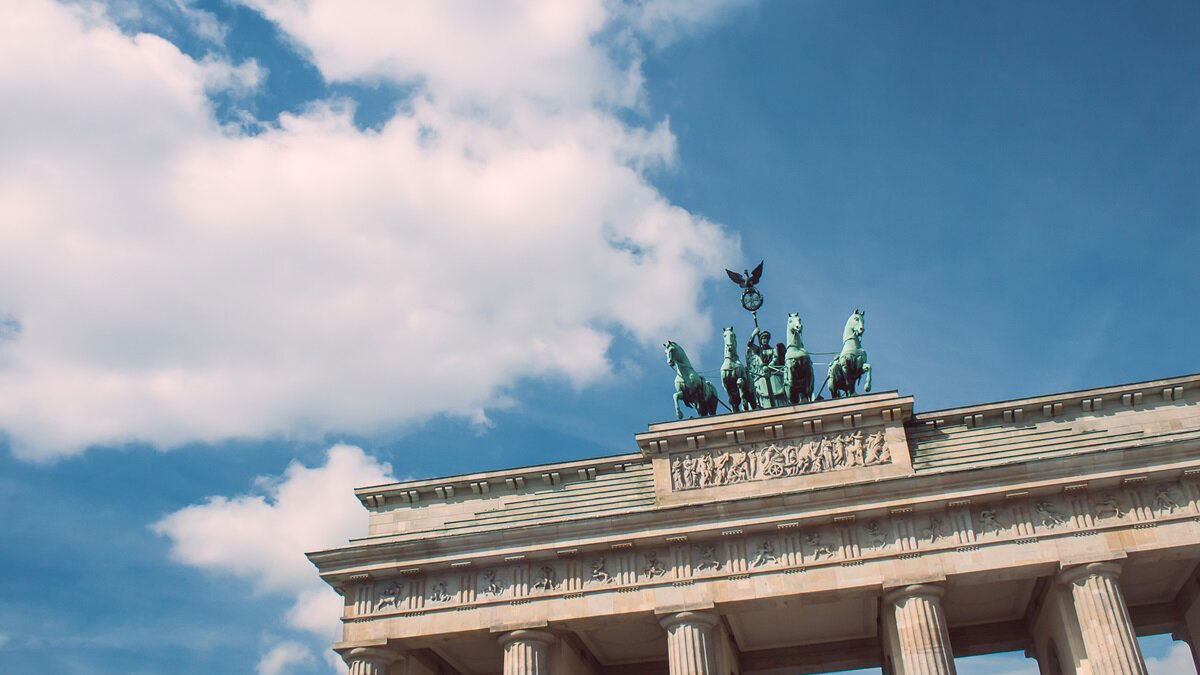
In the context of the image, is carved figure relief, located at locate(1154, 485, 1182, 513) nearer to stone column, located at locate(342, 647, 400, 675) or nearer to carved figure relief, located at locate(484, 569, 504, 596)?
carved figure relief, located at locate(484, 569, 504, 596)

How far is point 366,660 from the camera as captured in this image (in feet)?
102

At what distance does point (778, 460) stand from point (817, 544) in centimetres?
289

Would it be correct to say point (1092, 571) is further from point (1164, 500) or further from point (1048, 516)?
point (1164, 500)

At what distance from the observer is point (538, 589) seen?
103ft

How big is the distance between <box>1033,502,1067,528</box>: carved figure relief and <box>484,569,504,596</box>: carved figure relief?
49.9 ft

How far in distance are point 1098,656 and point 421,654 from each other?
62.3ft

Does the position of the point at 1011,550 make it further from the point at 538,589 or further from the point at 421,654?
the point at 421,654

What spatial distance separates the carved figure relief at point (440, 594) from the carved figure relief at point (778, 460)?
24.4 ft

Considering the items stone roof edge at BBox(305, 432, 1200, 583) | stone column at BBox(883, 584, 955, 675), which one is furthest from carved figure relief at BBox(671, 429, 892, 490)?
stone column at BBox(883, 584, 955, 675)

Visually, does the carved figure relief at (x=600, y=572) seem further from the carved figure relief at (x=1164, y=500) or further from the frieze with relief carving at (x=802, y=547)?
the carved figure relief at (x=1164, y=500)

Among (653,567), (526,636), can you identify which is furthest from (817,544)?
(526,636)

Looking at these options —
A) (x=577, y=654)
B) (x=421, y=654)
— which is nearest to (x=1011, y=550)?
(x=577, y=654)

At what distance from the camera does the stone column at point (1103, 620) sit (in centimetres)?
2706

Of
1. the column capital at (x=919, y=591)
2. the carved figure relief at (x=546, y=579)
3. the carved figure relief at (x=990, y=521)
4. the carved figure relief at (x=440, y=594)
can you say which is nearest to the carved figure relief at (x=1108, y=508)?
the carved figure relief at (x=990, y=521)
